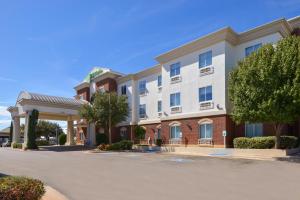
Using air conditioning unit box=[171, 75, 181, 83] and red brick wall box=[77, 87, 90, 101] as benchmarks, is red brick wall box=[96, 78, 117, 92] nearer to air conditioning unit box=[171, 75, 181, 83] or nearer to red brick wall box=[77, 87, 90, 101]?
red brick wall box=[77, 87, 90, 101]

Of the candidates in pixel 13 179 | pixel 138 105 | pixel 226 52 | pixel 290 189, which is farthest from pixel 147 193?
pixel 138 105

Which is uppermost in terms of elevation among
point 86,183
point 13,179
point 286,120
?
point 286,120

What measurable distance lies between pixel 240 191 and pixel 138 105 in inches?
1314

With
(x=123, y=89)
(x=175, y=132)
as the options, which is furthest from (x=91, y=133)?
(x=175, y=132)

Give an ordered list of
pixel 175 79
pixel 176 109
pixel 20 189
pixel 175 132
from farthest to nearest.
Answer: pixel 175 79 → pixel 176 109 → pixel 175 132 → pixel 20 189

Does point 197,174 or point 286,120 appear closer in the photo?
point 197,174

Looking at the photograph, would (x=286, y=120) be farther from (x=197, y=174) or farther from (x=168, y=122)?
(x=168, y=122)

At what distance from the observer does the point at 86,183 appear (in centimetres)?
1241

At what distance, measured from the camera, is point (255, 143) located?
25.0 meters

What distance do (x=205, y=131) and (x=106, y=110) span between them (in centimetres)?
1303

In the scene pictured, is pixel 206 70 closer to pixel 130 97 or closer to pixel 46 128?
pixel 130 97

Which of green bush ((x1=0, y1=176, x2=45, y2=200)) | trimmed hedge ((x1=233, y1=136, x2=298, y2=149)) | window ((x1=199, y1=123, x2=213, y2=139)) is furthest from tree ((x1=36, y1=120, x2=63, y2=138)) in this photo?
green bush ((x1=0, y1=176, x2=45, y2=200))

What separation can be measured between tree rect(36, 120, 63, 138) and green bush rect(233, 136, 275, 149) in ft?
210

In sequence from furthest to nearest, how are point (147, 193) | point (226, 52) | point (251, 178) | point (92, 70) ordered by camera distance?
point (92, 70), point (226, 52), point (251, 178), point (147, 193)
